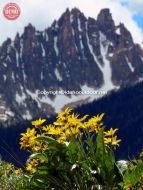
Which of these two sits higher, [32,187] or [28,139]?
[28,139]

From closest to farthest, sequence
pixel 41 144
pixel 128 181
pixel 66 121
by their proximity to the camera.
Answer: pixel 128 181, pixel 66 121, pixel 41 144

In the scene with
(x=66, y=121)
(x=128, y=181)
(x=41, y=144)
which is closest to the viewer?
(x=128, y=181)

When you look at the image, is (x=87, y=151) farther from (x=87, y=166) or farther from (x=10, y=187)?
(x=10, y=187)

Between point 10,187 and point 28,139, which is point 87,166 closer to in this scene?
point 28,139

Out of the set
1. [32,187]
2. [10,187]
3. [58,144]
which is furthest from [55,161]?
[10,187]

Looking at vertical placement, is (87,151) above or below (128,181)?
above

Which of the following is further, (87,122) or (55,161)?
(87,122)

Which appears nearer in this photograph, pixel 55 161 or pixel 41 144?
pixel 55 161

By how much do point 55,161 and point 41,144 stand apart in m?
0.60

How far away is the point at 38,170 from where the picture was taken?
5.34 metres

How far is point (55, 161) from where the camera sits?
5.15 meters

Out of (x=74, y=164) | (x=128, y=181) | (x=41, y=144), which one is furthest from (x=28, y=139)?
(x=128, y=181)

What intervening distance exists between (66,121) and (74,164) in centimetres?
42

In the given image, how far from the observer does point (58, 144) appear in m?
5.17
